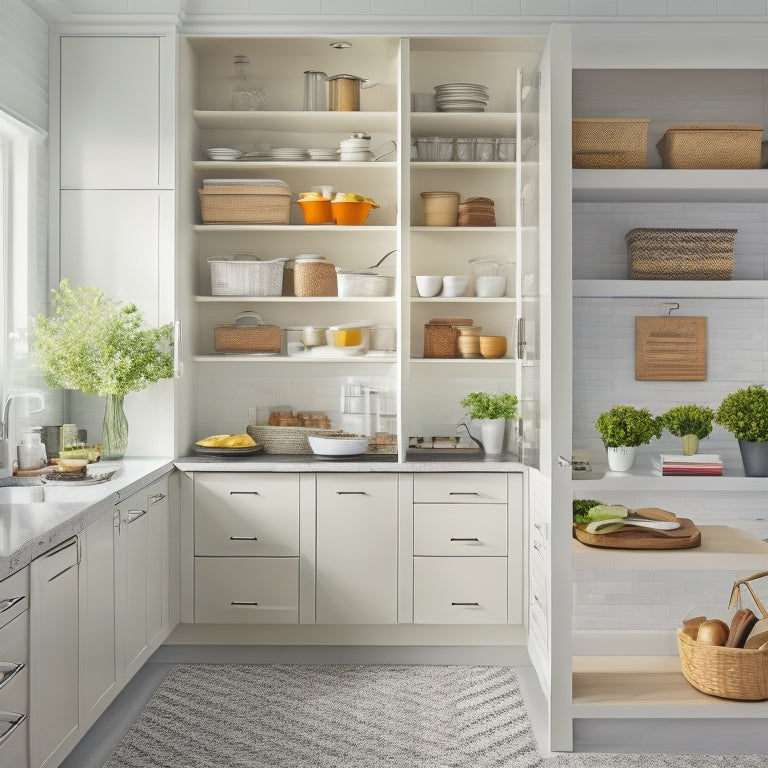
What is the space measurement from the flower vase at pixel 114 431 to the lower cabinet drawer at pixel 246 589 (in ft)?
1.93

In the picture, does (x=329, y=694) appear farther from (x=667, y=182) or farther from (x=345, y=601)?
(x=667, y=182)

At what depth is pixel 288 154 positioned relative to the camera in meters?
3.97

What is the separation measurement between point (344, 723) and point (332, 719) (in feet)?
0.19

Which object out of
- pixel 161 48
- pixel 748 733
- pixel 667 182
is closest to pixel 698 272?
pixel 667 182

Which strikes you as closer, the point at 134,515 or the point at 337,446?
the point at 134,515

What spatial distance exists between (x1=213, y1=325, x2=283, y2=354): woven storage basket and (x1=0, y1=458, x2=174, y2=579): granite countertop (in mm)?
764

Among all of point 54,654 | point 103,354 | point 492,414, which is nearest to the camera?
point 54,654

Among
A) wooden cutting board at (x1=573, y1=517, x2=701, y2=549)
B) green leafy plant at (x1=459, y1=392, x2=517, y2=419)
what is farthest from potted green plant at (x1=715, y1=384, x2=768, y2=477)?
green leafy plant at (x1=459, y1=392, x2=517, y2=419)

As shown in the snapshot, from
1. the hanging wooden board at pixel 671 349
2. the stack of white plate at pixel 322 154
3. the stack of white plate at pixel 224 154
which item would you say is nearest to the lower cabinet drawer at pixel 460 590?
the hanging wooden board at pixel 671 349

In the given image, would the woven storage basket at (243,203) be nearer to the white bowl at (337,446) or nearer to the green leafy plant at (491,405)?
the white bowl at (337,446)

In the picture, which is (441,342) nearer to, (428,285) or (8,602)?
(428,285)

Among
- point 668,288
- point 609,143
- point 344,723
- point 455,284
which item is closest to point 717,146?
point 609,143

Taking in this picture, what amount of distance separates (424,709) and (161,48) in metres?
3.02

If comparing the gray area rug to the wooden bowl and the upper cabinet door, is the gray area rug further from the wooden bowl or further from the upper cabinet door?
the upper cabinet door
